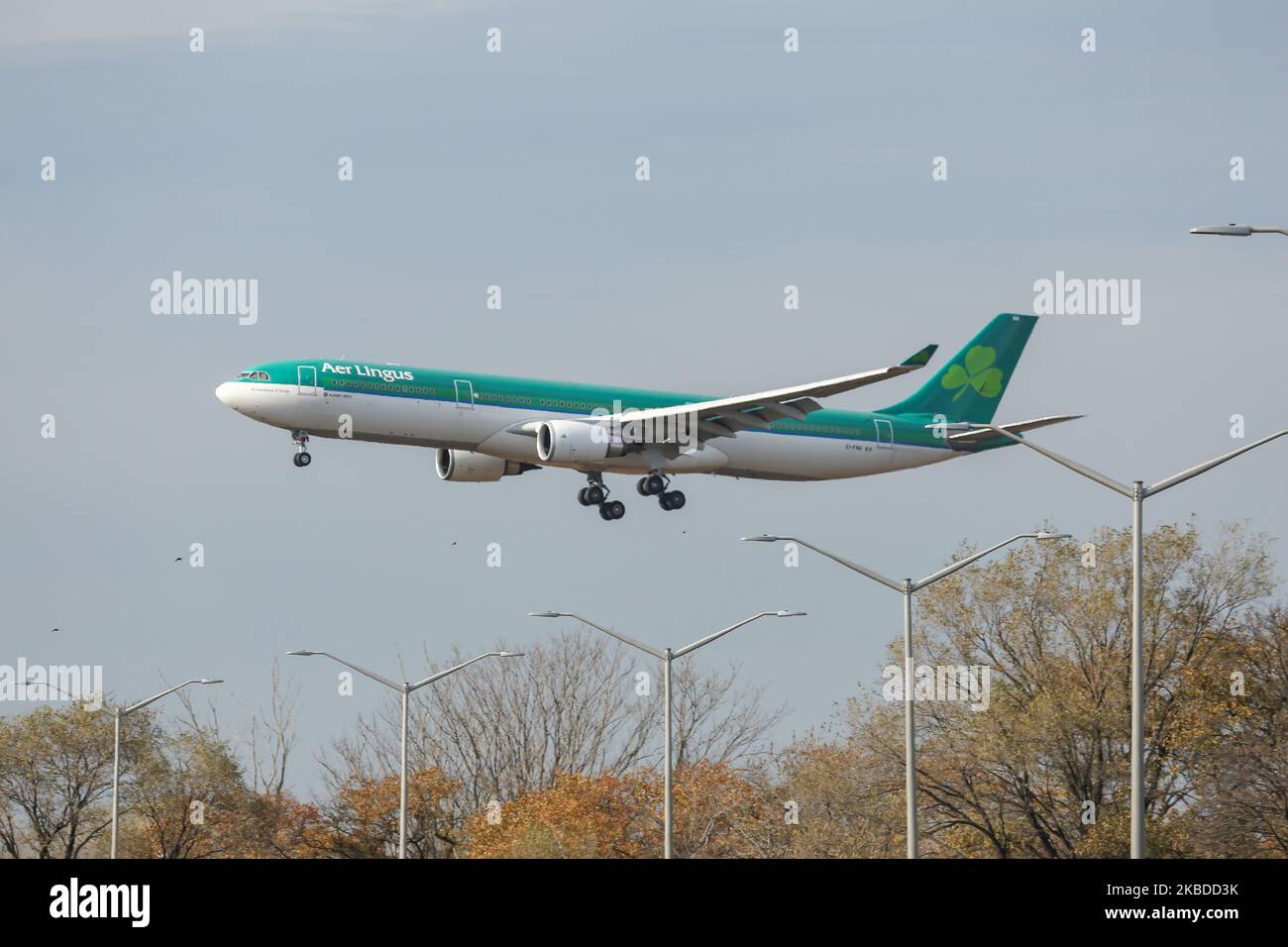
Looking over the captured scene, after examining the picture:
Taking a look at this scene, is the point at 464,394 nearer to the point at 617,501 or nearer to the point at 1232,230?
the point at 617,501

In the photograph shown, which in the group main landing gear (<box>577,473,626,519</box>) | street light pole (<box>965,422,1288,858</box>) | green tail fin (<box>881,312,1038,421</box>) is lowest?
street light pole (<box>965,422,1288,858</box>)

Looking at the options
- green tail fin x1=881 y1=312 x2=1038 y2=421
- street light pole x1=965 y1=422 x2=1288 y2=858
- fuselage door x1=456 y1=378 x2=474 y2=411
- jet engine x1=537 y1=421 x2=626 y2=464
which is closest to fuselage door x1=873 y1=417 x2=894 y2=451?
green tail fin x1=881 y1=312 x2=1038 y2=421

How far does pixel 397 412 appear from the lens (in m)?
50.7

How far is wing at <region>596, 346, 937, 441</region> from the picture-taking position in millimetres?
51250

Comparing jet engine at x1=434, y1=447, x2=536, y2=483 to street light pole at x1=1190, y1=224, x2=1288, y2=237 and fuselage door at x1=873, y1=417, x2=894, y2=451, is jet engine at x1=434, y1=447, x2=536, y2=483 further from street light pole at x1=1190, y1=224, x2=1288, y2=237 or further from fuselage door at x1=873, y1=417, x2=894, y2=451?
street light pole at x1=1190, y1=224, x2=1288, y2=237

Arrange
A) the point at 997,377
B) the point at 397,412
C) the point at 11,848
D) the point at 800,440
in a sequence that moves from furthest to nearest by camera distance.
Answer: the point at 11,848 → the point at 997,377 → the point at 800,440 → the point at 397,412

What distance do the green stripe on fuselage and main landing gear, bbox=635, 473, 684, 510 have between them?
178 centimetres

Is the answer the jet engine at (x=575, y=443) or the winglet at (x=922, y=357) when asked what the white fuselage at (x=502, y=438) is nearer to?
the jet engine at (x=575, y=443)

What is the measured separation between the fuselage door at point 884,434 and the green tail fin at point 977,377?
2136 mm

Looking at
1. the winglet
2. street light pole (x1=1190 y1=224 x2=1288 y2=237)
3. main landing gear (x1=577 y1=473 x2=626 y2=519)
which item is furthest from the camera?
main landing gear (x1=577 y1=473 x2=626 y2=519)

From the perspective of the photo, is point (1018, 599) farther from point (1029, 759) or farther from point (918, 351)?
point (918, 351)

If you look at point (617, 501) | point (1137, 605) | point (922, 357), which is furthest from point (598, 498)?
point (1137, 605)
